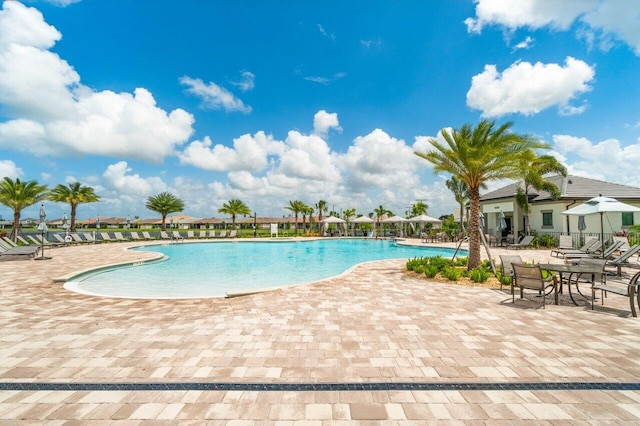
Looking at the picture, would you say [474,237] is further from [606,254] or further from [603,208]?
[606,254]

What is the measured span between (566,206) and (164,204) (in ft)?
152

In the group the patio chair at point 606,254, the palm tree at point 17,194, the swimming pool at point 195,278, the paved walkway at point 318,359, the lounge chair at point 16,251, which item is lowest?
the swimming pool at point 195,278

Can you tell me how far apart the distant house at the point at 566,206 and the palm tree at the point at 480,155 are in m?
8.61

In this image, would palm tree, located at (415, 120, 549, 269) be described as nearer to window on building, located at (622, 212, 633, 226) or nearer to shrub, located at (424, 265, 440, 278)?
shrub, located at (424, 265, 440, 278)

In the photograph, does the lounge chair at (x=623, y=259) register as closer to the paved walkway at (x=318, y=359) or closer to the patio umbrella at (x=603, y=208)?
the patio umbrella at (x=603, y=208)

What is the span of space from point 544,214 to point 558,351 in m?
22.9

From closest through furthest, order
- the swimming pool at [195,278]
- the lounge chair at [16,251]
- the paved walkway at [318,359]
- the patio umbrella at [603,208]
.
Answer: the paved walkway at [318,359], the swimming pool at [195,278], the patio umbrella at [603,208], the lounge chair at [16,251]

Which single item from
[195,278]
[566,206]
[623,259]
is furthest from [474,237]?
[566,206]

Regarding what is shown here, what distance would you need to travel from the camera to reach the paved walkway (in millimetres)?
2596

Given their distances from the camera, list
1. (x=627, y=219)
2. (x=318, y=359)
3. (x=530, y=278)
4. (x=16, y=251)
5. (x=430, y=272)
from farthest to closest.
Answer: (x=627, y=219) < (x=16, y=251) < (x=430, y=272) < (x=530, y=278) < (x=318, y=359)

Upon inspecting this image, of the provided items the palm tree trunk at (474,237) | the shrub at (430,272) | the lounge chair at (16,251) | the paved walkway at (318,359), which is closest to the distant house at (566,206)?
the palm tree trunk at (474,237)

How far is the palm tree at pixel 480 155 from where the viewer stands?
9.88 m

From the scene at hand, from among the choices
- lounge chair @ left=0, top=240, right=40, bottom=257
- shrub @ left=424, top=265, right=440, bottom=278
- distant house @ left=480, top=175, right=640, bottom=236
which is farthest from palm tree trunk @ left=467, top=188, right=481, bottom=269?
lounge chair @ left=0, top=240, right=40, bottom=257

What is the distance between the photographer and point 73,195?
1339 inches
